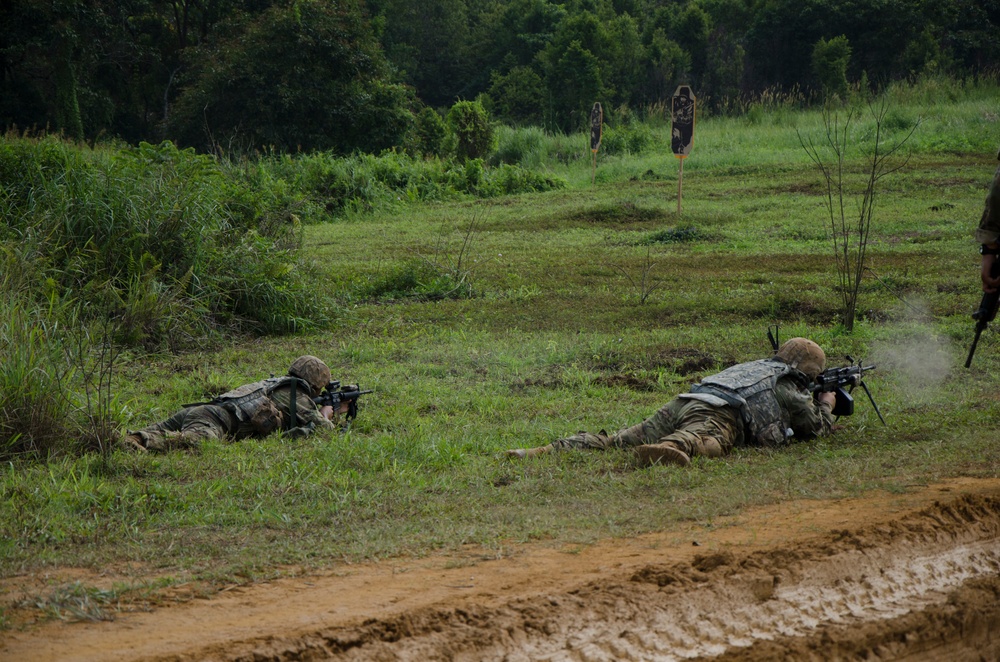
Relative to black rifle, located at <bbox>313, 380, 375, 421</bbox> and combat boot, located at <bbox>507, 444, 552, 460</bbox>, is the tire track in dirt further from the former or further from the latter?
black rifle, located at <bbox>313, 380, 375, 421</bbox>

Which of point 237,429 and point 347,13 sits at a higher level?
point 347,13

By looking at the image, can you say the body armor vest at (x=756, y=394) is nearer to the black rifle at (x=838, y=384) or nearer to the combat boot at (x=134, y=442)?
the black rifle at (x=838, y=384)

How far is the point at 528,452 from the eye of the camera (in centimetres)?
649

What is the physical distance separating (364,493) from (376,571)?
1182mm

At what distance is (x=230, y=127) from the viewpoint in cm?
3081

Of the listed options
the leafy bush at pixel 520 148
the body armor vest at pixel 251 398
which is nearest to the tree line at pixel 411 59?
the leafy bush at pixel 520 148

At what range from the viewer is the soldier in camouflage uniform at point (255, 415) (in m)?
6.70

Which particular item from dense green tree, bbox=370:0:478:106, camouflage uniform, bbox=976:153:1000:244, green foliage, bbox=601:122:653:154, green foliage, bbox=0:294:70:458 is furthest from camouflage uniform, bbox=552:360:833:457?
dense green tree, bbox=370:0:478:106

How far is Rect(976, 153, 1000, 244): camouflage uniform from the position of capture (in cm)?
559

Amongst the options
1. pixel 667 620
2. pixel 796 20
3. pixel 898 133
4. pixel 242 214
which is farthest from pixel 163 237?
pixel 796 20

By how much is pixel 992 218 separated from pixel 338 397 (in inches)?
164

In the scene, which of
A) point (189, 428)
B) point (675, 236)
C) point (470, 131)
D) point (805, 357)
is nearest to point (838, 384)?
point (805, 357)

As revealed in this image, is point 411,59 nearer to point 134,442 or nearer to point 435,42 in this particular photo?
point 435,42

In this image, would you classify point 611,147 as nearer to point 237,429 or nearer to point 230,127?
point 230,127
